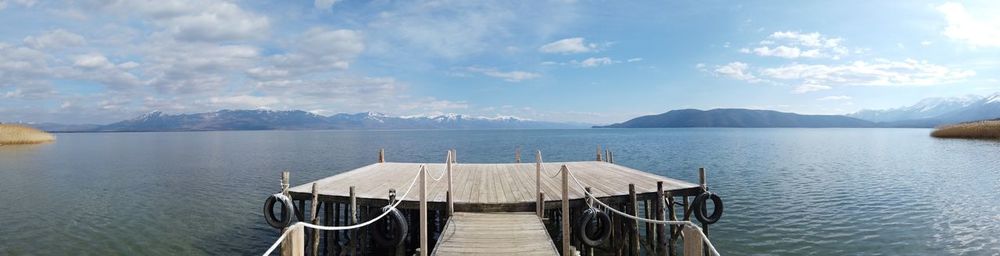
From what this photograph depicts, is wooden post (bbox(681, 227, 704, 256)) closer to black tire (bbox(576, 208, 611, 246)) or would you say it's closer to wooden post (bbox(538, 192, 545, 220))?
black tire (bbox(576, 208, 611, 246))

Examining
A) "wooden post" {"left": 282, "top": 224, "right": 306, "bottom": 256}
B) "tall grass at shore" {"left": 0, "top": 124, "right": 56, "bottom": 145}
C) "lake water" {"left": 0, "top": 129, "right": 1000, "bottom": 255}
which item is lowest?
"lake water" {"left": 0, "top": 129, "right": 1000, "bottom": 255}

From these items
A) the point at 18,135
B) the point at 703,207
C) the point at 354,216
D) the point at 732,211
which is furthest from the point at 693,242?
the point at 18,135

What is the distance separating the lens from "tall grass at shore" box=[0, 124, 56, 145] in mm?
67000

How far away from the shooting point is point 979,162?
37.7 meters

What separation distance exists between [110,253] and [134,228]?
12.0ft

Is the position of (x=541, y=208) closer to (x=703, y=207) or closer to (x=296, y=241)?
(x=703, y=207)

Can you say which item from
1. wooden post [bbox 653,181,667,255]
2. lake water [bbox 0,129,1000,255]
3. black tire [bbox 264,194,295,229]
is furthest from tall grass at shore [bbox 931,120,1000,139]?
black tire [bbox 264,194,295,229]

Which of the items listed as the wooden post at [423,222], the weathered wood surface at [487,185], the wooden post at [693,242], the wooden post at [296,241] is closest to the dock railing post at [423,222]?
the wooden post at [423,222]

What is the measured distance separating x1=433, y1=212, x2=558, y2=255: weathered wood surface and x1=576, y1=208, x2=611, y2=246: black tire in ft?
4.09

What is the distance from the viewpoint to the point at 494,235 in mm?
10688

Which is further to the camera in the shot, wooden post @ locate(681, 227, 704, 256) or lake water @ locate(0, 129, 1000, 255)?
lake water @ locate(0, 129, 1000, 255)

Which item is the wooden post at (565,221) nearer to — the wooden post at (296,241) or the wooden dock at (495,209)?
the wooden dock at (495,209)

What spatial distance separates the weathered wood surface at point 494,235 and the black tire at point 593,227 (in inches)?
49.0

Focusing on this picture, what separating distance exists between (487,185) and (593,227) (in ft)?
15.1
